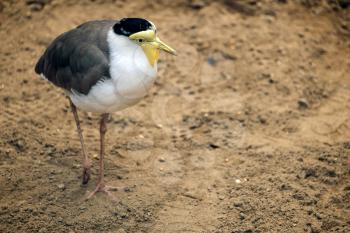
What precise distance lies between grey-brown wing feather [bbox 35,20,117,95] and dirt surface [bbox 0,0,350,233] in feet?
3.30

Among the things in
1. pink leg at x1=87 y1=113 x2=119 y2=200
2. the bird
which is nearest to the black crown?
the bird

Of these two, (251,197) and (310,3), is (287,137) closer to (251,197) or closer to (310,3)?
(251,197)

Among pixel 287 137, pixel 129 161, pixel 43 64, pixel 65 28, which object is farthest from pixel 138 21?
pixel 65 28

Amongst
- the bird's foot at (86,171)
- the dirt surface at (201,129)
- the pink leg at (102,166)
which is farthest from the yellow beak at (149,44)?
the dirt surface at (201,129)

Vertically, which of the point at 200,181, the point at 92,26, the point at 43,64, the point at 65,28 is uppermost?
the point at 92,26

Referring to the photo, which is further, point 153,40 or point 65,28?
point 65,28

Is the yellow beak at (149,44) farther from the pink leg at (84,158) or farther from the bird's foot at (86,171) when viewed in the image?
the bird's foot at (86,171)

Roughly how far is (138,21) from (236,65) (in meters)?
2.66

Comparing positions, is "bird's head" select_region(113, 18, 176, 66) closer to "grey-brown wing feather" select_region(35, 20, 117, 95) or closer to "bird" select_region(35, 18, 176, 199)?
"bird" select_region(35, 18, 176, 199)

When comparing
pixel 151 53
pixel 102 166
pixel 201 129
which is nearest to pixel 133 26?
pixel 151 53

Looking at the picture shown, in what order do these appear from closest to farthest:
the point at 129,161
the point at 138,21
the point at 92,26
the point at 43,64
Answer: the point at 138,21 → the point at 92,26 → the point at 43,64 → the point at 129,161

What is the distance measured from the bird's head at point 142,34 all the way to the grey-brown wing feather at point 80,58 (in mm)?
267

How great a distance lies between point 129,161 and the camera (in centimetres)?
583

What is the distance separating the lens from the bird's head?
4.58 meters
